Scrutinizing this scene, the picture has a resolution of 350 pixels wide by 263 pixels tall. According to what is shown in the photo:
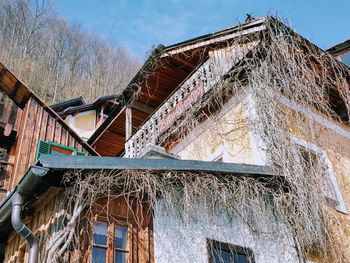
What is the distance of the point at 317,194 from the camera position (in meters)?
7.35

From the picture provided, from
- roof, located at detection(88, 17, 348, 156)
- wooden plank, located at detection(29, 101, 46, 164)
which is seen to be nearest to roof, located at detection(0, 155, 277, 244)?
roof, located at detection(88, 17, 348, 156)

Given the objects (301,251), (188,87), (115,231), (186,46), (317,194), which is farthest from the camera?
(186,46)

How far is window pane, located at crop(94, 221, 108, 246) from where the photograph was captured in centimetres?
591

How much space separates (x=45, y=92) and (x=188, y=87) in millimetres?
29963

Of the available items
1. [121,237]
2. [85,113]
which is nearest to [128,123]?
[121,237]

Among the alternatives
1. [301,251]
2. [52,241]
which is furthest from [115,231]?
[301,251]

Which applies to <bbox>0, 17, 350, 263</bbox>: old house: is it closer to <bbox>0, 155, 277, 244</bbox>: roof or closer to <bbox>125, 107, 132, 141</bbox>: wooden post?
<bbox>0, 155, 277, 244</bbox>: roof

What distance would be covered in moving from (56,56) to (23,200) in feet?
129

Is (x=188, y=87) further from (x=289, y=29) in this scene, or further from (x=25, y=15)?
(x=25, y=15)

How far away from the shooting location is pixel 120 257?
595cm

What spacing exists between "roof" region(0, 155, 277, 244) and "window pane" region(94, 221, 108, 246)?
81 centimetres

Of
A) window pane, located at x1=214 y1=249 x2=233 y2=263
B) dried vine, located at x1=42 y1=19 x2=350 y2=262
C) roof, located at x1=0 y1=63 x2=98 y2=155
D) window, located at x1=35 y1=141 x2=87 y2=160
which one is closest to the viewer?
dried vine, located at x1=42 y1=19 x2=350 y2=262

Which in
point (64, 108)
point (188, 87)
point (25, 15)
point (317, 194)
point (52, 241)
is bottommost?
point (52, 241)

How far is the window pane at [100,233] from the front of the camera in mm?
5906
